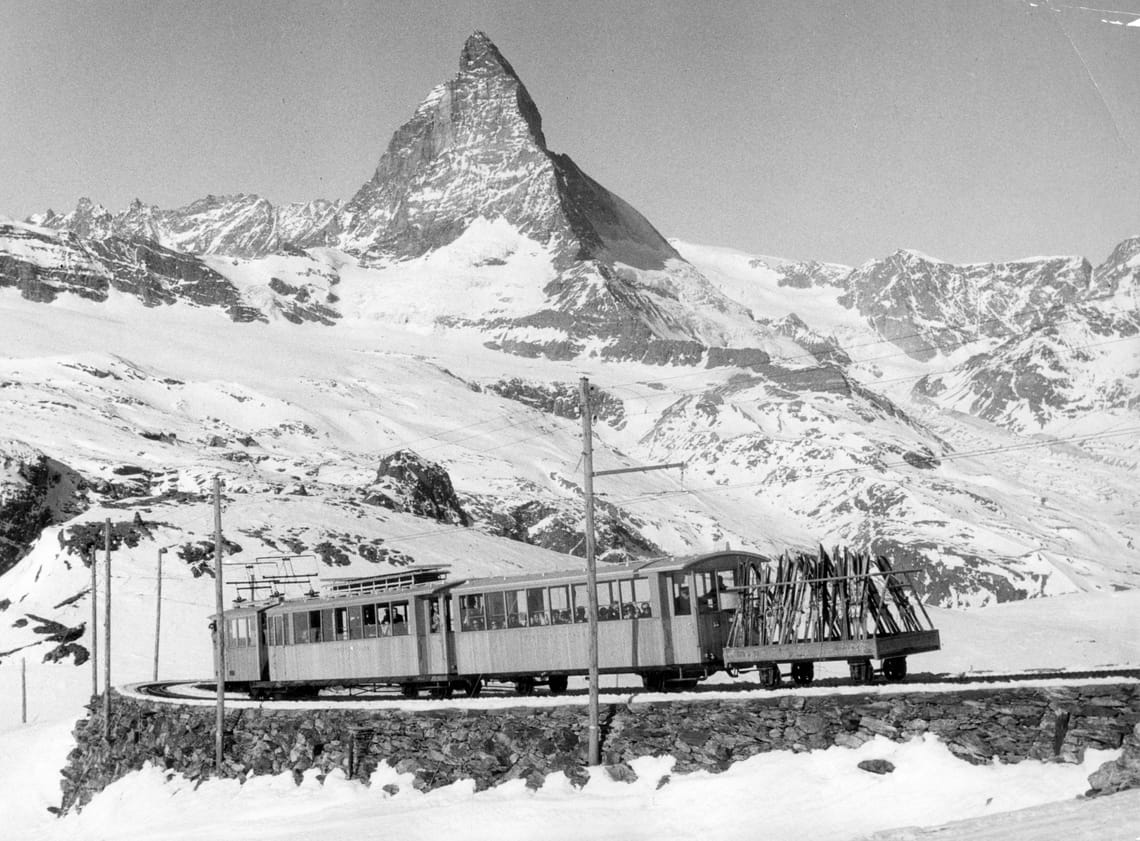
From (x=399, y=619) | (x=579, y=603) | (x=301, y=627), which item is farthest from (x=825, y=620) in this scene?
(x=301, y=627)

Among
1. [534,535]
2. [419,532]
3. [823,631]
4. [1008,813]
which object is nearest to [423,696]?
[823,631]

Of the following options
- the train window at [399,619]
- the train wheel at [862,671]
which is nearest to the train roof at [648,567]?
the train window at [399,619]

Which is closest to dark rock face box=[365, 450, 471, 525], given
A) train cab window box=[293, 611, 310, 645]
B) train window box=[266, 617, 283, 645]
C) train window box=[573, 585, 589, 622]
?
train window box=[266, 617, 283, 645]

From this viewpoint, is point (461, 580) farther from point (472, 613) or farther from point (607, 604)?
point (607, 604)

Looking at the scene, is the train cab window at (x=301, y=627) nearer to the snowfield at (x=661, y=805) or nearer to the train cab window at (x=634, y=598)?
the snowfield at (x=661, y=805)


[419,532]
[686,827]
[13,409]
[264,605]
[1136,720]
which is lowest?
[686,827]

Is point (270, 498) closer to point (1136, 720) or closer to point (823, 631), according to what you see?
point (823, 631)

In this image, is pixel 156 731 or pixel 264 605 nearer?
pixel 156 731
